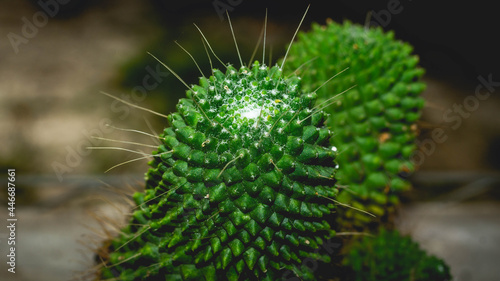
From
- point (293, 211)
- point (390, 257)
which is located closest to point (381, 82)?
point (390, 257)

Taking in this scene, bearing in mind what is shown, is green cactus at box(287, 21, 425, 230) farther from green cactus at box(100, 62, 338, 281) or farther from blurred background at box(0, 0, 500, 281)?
blurred background at box(0, 0, 500, 281)

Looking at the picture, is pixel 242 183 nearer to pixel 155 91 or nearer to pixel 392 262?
pixel 392 262

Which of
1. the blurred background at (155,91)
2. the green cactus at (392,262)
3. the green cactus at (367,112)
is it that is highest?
the blurred background at (155,91)

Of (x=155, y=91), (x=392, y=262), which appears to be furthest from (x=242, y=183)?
(x=155, y=91)

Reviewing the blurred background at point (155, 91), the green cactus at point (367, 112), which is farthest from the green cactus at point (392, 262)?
the blurred background at point (155, 91)

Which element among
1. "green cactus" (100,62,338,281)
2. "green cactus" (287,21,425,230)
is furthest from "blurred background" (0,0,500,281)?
"green cactus" (100,62,338,281)

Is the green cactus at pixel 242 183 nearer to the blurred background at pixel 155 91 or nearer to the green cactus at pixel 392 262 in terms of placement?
the green cactus at pixel 392 262
